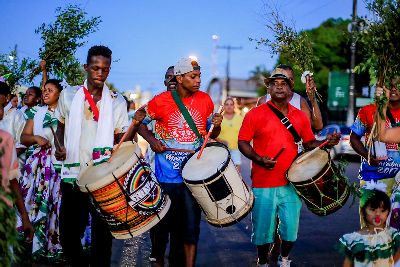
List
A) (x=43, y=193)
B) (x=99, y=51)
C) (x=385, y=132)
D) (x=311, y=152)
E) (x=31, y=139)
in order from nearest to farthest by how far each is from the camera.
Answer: (x=385, y=132) → (x=99, y=51) → (x=311, y=152) → (x=31, y=139) → (x=43, y=193)

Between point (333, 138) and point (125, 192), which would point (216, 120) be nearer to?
point (333, 138)

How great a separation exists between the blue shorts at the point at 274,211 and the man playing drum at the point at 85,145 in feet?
5.16

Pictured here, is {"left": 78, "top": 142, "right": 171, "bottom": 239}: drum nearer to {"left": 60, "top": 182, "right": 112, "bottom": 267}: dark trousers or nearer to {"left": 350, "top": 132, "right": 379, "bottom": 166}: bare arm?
{"left": 60, "top": 182, "right": 112, "bottom": 267}: dark trousers

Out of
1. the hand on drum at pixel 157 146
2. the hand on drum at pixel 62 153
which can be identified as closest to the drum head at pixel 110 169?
the hand on drum at pixel 62 153

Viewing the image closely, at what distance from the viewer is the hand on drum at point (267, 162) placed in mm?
6445

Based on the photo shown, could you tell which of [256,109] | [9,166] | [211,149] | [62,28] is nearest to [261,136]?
[256,109]

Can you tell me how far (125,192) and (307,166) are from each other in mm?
1889

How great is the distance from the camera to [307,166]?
6.47 m

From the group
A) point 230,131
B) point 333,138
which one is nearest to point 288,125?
point 333,138

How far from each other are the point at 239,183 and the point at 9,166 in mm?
2338

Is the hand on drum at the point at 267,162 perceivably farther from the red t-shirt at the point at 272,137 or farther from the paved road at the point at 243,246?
the paved road at the point at 243,246

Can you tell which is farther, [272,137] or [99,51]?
[272,137]

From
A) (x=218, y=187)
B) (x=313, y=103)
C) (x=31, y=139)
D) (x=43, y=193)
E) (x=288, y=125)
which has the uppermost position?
(x=313, y=103)

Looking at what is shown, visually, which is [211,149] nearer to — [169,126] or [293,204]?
[169,126]
